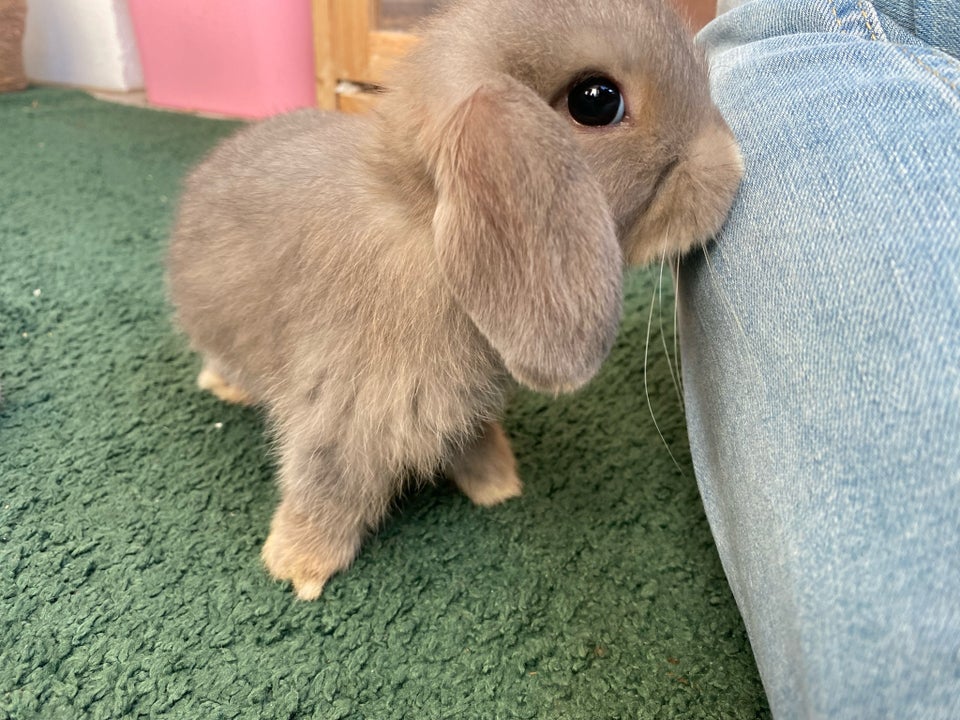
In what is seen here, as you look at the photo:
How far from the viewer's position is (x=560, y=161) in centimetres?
74

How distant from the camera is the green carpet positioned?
0.96 meters

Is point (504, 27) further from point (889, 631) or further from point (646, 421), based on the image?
point (646, 421)

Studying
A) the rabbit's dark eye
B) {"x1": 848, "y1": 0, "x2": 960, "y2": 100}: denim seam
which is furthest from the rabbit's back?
{"x1": 848, "y1": 0, "x2": 960, "y2": 100}: denim seam

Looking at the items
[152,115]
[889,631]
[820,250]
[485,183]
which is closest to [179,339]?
[485,183]

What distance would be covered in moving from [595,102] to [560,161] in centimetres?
12

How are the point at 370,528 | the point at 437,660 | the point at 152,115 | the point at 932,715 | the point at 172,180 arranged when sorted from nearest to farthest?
the point at 932,715
the point at 437,660
the point at 370,528
the point at 172,180
the point at 152,115

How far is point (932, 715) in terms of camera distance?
52 cm

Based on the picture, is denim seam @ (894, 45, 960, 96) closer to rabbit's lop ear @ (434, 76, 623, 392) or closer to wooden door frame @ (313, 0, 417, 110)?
Result: rabbit's lop ear @ (434, 76, 623, 392)

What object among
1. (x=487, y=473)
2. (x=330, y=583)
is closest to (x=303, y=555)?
(x=330, y=583)

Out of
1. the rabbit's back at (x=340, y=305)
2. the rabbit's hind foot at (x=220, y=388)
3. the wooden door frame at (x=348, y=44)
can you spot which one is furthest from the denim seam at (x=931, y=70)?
the wooden door frame at (x=348, y=44)

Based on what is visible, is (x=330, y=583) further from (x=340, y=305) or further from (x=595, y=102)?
(x=595, y=102)

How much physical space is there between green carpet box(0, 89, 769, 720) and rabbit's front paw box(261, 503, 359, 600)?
0.07 feet

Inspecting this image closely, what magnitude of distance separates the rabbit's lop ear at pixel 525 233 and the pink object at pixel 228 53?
222 cm

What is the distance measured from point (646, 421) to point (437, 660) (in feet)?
2.20
